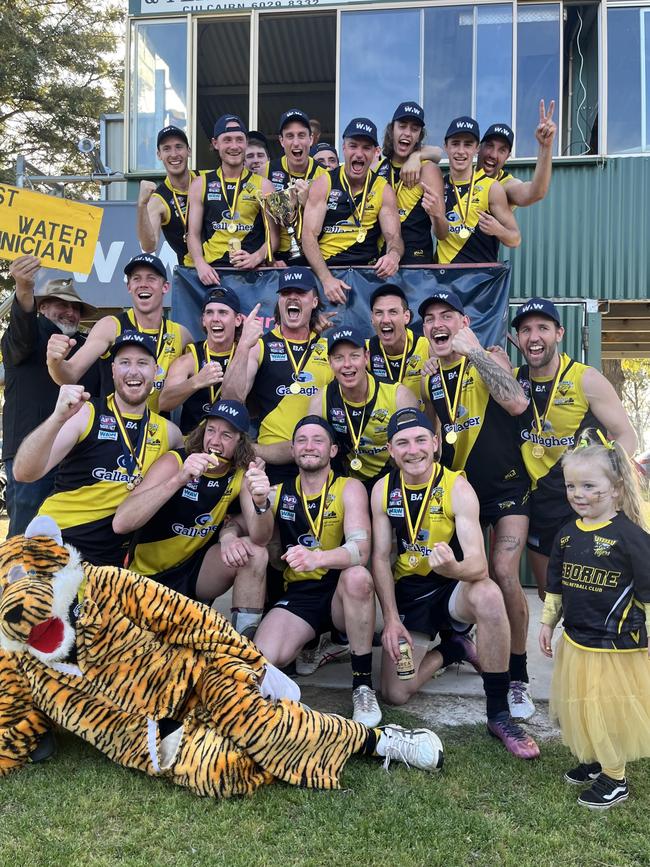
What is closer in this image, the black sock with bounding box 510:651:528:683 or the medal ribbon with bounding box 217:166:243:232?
the black sock with bounding box 510:651:528:683

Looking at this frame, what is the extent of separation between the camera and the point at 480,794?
10.4ft

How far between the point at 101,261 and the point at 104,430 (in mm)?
5760

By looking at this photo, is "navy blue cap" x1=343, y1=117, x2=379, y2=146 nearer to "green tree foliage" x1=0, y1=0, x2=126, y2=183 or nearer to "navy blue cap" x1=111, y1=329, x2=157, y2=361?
"navy blue cap" x1=111, y1=329, x2=157, y2=361

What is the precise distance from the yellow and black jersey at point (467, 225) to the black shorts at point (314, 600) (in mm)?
2724

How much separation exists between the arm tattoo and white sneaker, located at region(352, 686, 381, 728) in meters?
1.86

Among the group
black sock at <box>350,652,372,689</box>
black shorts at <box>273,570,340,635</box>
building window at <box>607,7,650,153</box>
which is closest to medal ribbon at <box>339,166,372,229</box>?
black shorts at <box>273,570,340,635</box>

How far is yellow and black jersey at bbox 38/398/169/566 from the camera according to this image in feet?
13.2

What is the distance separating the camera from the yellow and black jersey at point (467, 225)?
5.45m

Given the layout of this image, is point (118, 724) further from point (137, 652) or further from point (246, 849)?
point (246, 849)

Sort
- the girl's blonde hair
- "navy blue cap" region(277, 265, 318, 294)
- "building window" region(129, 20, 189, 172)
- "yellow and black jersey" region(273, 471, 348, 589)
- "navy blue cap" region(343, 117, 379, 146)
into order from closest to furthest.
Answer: the girl's blonde hair
"yellow and black jersey" region(273, 471, 348, 589)
"navy blue cap" region(277, 265, 318, 294)
"navy blue cap" region(343, 117, 379, 146)
"building window" region(129, 20, 189, 172)

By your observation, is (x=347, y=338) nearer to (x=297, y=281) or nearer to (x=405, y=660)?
(x=297, y=281)

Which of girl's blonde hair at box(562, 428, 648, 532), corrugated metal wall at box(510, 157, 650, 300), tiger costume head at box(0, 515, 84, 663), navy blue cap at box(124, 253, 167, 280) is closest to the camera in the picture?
tiger costume head at box(0, 515, 84, 663)

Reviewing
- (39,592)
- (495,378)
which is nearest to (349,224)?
(495,378)

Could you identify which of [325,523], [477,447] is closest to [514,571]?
[477,447]
